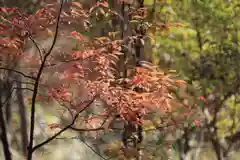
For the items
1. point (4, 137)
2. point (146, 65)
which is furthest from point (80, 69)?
point (4, 137)

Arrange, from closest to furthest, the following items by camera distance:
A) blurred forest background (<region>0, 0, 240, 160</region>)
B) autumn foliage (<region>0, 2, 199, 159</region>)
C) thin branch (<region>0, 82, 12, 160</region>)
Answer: autumn foliage (<region>0, 2, 199, 159</region>), blurred forest background (<region>0, 0, 240, 160</region>), thin branch (<region>0, 82, 12, 160</region>)

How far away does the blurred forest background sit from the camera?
3695 millimetres

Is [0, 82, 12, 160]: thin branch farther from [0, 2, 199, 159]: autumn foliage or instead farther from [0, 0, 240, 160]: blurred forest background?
[0, 2, 199, 159]: autumn foliage

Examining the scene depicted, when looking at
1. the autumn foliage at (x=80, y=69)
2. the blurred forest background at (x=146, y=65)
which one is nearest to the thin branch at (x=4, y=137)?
the blurred forest background at (x=146, y=65)

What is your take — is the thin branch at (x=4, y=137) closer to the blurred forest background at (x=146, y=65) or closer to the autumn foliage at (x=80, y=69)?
the blurred forest background at (x=146, y=65)

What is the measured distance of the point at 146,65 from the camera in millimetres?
3834

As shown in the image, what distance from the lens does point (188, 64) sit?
22.4 feet

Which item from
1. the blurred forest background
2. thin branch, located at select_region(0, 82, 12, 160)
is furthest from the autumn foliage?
thin branch, located at select_region(0, 82, 12, 160)

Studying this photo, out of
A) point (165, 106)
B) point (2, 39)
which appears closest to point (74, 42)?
point (2, 39)

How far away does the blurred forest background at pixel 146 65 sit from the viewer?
12.1ft

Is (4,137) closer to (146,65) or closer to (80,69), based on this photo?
(80,69)

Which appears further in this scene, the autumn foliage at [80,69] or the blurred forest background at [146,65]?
the blurred forest background at [146,65]

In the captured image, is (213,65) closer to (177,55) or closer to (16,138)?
(177,55)

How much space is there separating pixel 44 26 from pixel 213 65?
425cm
